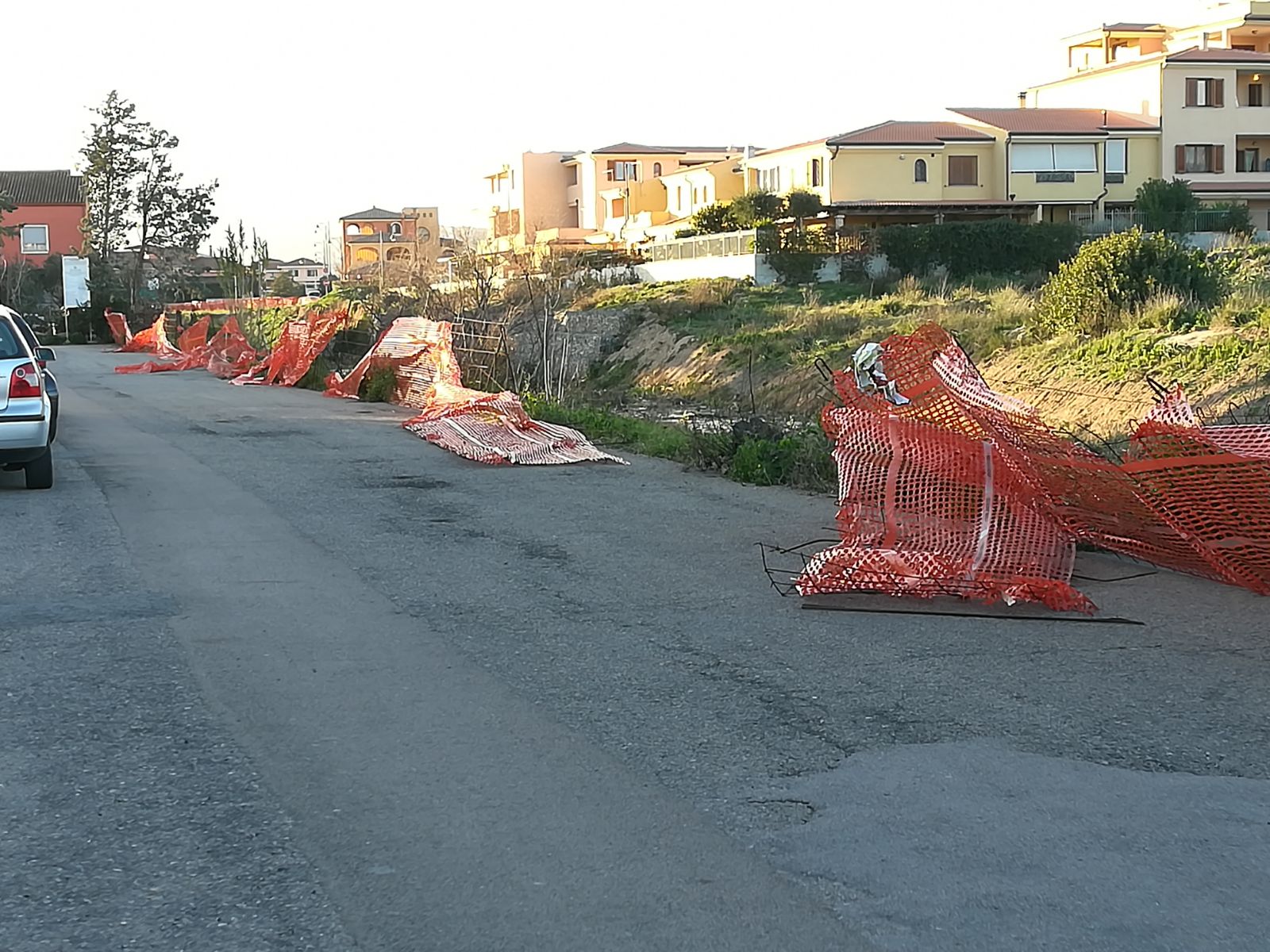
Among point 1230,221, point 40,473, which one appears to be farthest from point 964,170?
point 40,473

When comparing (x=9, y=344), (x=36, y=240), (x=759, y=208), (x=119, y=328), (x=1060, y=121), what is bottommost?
(x=9, y=344)

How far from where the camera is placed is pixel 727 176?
253ft

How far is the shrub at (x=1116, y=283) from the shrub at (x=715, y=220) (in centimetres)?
3801

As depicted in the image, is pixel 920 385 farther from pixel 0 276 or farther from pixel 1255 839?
pixel 0 276

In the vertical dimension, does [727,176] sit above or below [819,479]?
above

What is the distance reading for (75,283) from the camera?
208ft

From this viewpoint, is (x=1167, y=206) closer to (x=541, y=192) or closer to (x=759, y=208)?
(x=759, y=208)

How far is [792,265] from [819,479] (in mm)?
33361

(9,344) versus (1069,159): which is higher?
(1069,159)

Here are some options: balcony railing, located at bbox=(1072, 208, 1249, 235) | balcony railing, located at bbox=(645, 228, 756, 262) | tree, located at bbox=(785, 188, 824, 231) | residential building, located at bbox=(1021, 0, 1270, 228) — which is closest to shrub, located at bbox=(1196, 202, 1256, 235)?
balcony railing, located at bbox=(1072, 208, 1249, 235)

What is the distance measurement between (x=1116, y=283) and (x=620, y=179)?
76088 mm

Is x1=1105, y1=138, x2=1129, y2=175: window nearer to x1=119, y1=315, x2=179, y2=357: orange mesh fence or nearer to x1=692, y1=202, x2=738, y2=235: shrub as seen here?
x1=692, y1=202, x2=738, y2=235: shrub

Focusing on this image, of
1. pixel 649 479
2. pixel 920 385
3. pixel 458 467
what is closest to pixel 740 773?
pixel 920 385

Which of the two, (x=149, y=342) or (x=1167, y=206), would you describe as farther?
(x=1167, y=206)
